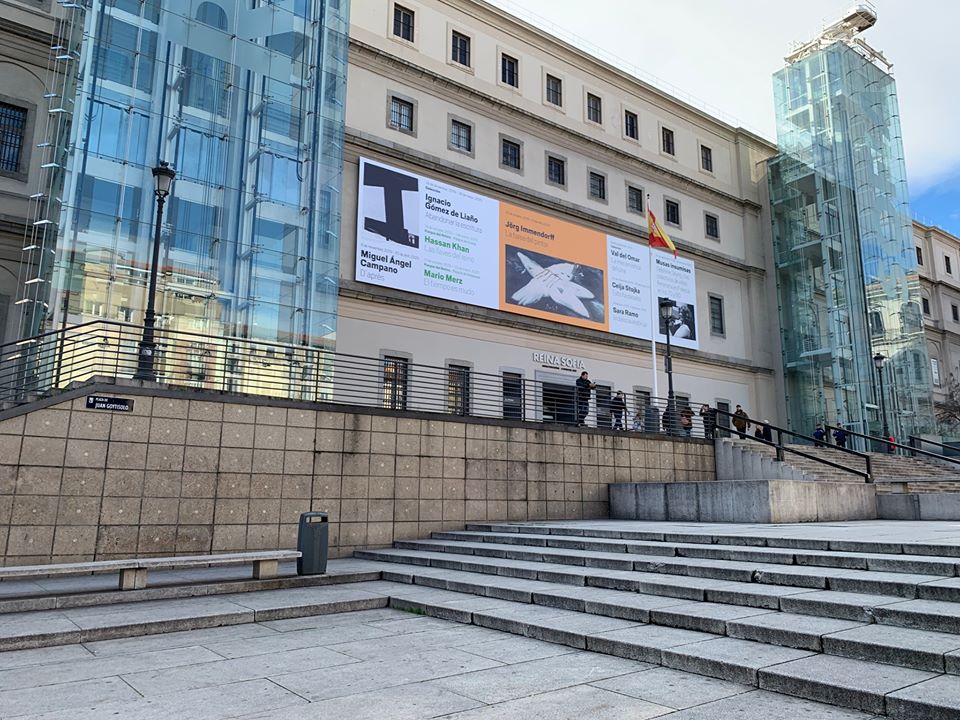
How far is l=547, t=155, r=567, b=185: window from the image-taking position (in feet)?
100

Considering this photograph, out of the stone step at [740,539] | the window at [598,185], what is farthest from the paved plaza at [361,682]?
the window at [598,185]

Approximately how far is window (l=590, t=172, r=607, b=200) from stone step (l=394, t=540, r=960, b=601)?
22.1 metres

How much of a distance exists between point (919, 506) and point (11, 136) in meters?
24.4

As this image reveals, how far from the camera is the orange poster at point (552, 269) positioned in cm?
2770

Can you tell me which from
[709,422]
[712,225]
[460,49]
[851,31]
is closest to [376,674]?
[709,422]

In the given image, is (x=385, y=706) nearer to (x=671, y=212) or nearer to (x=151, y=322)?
(x=151, y=322)

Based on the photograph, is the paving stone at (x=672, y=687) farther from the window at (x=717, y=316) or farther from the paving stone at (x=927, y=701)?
the window at (x=717, y=316)

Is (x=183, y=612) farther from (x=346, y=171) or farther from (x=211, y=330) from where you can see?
(x=346, y=171)

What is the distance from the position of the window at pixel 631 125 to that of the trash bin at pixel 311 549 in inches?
1081

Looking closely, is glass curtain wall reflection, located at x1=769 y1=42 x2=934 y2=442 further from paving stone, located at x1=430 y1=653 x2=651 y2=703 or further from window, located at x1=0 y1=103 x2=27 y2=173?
window, located at x1=0 y1=103 x2=27 y2=173

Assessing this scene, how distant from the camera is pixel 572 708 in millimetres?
5105


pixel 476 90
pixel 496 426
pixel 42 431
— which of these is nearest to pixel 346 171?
pixel 476 90

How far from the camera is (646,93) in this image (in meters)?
34.8

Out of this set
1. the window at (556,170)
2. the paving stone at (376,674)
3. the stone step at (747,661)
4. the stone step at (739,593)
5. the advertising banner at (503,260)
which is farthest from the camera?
the window at (556,170)
